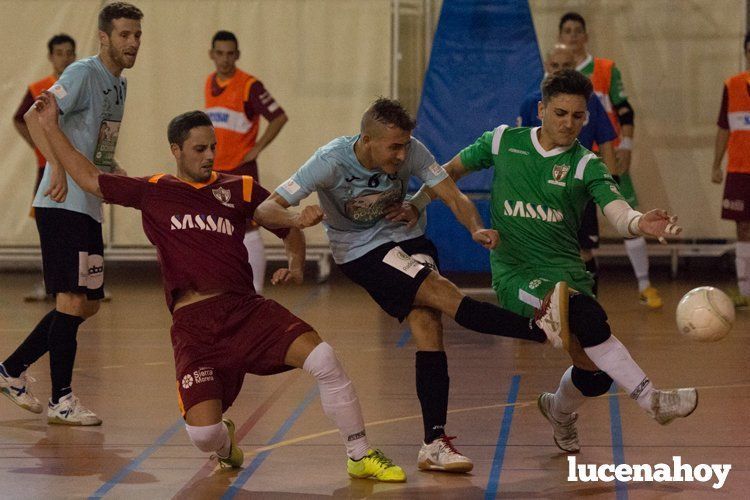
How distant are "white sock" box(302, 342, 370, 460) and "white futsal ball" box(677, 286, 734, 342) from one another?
53.3 inches

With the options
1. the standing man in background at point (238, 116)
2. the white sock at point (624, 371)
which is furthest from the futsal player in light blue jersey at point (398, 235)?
the standing man in background at point (238, 116)

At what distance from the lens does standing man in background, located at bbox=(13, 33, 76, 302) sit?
30.2ft

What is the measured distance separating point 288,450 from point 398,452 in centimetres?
47

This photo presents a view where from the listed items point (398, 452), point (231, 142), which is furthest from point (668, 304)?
point (398, 452)

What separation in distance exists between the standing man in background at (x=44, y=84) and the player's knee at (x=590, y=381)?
4709 millimetres

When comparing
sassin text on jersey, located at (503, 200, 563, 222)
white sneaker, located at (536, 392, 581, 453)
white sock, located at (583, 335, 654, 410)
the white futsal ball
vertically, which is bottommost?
white sneaker, located at (536, 392, 581, 453)

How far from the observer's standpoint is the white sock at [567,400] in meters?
5.09

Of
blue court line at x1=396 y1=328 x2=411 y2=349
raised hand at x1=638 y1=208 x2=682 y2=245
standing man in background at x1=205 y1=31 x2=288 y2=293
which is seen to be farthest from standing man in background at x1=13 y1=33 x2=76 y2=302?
raised hand at x1=638 y1=208 x2=682 y2=245

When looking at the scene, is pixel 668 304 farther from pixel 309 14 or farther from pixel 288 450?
pixel 288 450

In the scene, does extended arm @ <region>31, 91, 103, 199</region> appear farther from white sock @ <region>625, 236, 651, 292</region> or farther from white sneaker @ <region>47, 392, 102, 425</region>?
white sock @ <region>625, 236, 651, 292</region>

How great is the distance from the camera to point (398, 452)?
17.1 ft

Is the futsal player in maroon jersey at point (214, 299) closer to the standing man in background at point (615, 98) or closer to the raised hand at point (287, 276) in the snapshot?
the raised hand at point (287, 276)

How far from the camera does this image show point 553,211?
509 cm

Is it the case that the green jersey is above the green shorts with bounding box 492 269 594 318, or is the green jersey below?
above
